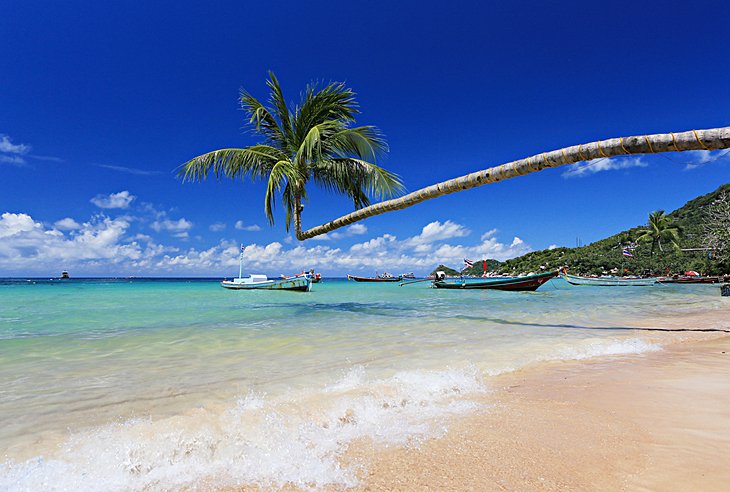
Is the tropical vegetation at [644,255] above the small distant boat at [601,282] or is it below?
→ above

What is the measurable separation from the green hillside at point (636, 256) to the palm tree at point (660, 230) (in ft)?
4.98

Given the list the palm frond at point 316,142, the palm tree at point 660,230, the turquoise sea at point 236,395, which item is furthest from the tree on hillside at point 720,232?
the palm tree at point 660,230

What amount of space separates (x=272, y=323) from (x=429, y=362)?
5457 mm

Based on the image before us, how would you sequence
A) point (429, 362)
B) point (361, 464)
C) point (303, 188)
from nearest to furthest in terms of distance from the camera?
1. point (361, 464)
2. point (429, 362)
3. point (303, 188)

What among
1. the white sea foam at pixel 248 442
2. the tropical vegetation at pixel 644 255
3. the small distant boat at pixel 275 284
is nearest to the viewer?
the white sea foam at pixel 248 442

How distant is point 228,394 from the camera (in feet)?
11.9

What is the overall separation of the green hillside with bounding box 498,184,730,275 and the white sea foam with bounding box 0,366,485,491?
46.0m

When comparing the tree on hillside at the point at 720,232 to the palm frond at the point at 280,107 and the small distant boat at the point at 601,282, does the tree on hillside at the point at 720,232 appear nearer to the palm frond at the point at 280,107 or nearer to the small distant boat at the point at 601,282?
the small distant boat at the point at 601,282

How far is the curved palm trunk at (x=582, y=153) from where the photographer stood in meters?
5.51

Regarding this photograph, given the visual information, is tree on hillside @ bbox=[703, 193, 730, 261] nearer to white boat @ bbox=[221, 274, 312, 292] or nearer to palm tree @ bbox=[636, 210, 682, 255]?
white boat @ bbox=[221, 274, 312, 292]

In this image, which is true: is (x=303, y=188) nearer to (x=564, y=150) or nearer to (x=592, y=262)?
(x=564, y=150)

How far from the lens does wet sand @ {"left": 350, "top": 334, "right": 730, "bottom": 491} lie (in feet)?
5.43

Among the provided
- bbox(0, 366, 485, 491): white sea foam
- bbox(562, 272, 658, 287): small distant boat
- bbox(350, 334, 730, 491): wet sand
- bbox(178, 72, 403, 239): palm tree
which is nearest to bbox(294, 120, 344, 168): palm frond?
bbox(178, 72, 403, 239): palm tree

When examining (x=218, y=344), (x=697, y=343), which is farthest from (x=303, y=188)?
(x=697, y=343)
